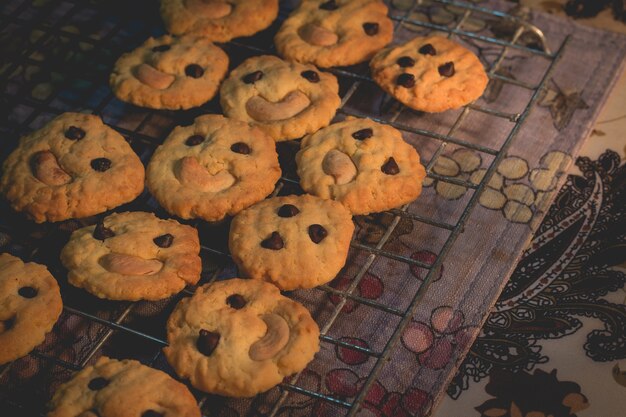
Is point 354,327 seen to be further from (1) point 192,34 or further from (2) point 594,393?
(1) point 192,34

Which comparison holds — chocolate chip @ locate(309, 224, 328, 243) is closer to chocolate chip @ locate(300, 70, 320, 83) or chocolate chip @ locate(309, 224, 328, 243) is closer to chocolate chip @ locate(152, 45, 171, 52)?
chocolate chip @ locate(300, 70, 320, 83)

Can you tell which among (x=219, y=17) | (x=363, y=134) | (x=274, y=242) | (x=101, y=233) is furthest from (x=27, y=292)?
(x=219, y=17)

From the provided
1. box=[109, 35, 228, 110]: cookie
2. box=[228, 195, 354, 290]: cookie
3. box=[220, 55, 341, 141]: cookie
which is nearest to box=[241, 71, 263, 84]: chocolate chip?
box=[220, 55, 341, 141]: cookie

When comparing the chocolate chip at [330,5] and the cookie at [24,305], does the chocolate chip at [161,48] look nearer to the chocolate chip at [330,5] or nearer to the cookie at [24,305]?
the chocolate chip at [330,5]

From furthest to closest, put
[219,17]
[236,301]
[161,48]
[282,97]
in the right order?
[219,17]
[161,48]
[282,97]
[236,301]

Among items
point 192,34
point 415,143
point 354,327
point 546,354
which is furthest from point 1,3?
point 546,354

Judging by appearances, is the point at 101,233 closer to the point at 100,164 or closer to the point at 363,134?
the point at 100,164
